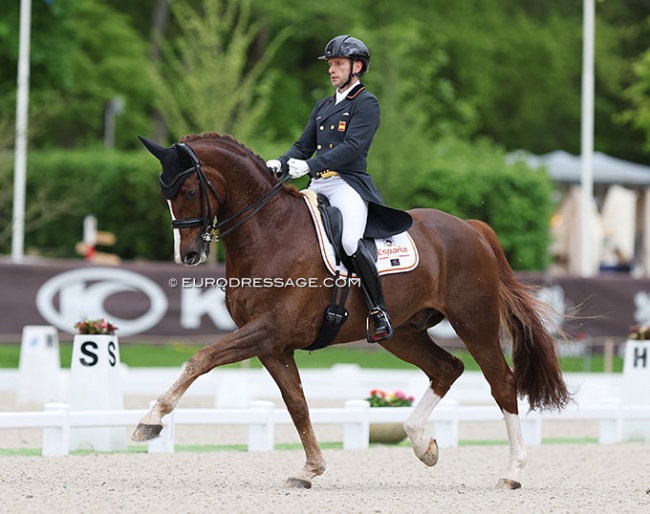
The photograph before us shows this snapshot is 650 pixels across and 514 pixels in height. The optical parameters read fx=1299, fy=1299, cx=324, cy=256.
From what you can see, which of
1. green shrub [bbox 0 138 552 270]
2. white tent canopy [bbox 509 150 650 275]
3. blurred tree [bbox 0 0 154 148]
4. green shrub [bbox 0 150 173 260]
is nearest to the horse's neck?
green shrub [bbox 0 138 552 270]

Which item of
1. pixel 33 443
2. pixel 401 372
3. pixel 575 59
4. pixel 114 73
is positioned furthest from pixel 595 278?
pixel 575 59

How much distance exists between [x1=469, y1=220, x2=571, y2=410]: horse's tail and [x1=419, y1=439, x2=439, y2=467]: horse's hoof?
34.0 inches

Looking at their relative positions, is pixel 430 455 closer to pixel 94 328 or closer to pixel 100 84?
pixel 94 328

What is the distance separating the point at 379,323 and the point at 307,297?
22.3 inches

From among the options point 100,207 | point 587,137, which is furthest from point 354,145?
point 100,207

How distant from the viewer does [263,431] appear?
1105 cm

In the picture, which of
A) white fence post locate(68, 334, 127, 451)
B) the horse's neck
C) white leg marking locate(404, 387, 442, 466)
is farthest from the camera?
white fence post locate(68, 334, 127, 451)

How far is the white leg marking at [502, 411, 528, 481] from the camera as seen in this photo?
8.97 m

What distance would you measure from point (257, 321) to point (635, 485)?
2926mm

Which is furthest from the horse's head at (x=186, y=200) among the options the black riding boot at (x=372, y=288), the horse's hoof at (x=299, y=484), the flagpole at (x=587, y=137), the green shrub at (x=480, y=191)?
the green shrub at (x=480, y=191)

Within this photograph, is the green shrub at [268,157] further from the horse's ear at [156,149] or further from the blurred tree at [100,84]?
the horse's ear at [156,149]

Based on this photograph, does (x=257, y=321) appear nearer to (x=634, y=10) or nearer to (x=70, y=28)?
(x=70, y=28)

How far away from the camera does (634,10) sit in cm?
4812

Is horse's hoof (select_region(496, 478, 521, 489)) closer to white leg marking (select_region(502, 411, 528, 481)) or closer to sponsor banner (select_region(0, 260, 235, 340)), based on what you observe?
white leg marking (select_region(502, 411, 528, 481))
